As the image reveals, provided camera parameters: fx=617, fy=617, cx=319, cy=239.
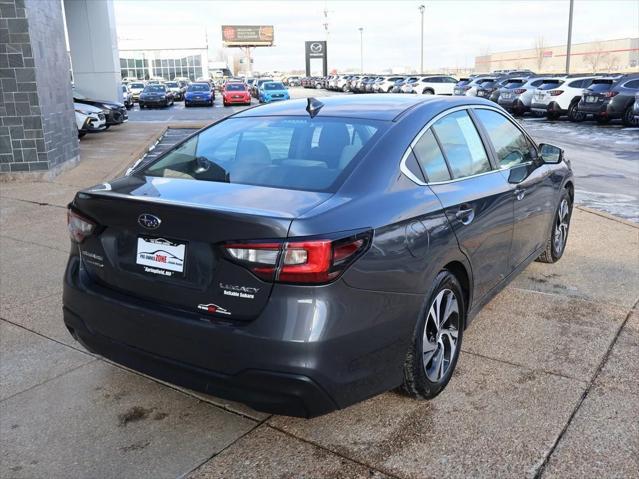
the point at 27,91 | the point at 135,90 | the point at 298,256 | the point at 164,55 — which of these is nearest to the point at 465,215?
the point at 298,256

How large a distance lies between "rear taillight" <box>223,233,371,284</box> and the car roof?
3.95 feet

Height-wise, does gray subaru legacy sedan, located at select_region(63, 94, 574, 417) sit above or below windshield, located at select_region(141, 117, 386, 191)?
below

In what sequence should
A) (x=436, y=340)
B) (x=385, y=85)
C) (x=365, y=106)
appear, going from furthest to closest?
(x=385, y=85) → (x=365, y=106) → (x=436, y=340)

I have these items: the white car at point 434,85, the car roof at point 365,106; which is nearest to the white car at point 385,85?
the white car at point 434,85

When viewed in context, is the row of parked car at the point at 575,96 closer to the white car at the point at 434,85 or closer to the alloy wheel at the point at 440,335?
the white car at the point at 434,85

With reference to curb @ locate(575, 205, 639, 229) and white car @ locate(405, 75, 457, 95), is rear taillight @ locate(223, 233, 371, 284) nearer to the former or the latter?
curb @ locate(575, 205, 639, 229)

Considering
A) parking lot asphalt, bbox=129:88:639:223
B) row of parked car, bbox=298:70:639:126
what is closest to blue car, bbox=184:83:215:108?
row of parked car, bbox=298:70:639:126

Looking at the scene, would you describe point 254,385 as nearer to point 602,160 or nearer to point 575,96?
point 602,160

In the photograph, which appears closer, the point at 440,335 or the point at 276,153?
the point at 440,335

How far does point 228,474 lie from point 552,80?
25.5 m

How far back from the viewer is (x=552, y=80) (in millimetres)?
25062

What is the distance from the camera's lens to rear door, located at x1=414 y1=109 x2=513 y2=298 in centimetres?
339

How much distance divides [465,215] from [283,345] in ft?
4.80

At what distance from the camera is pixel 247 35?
12000 cm
